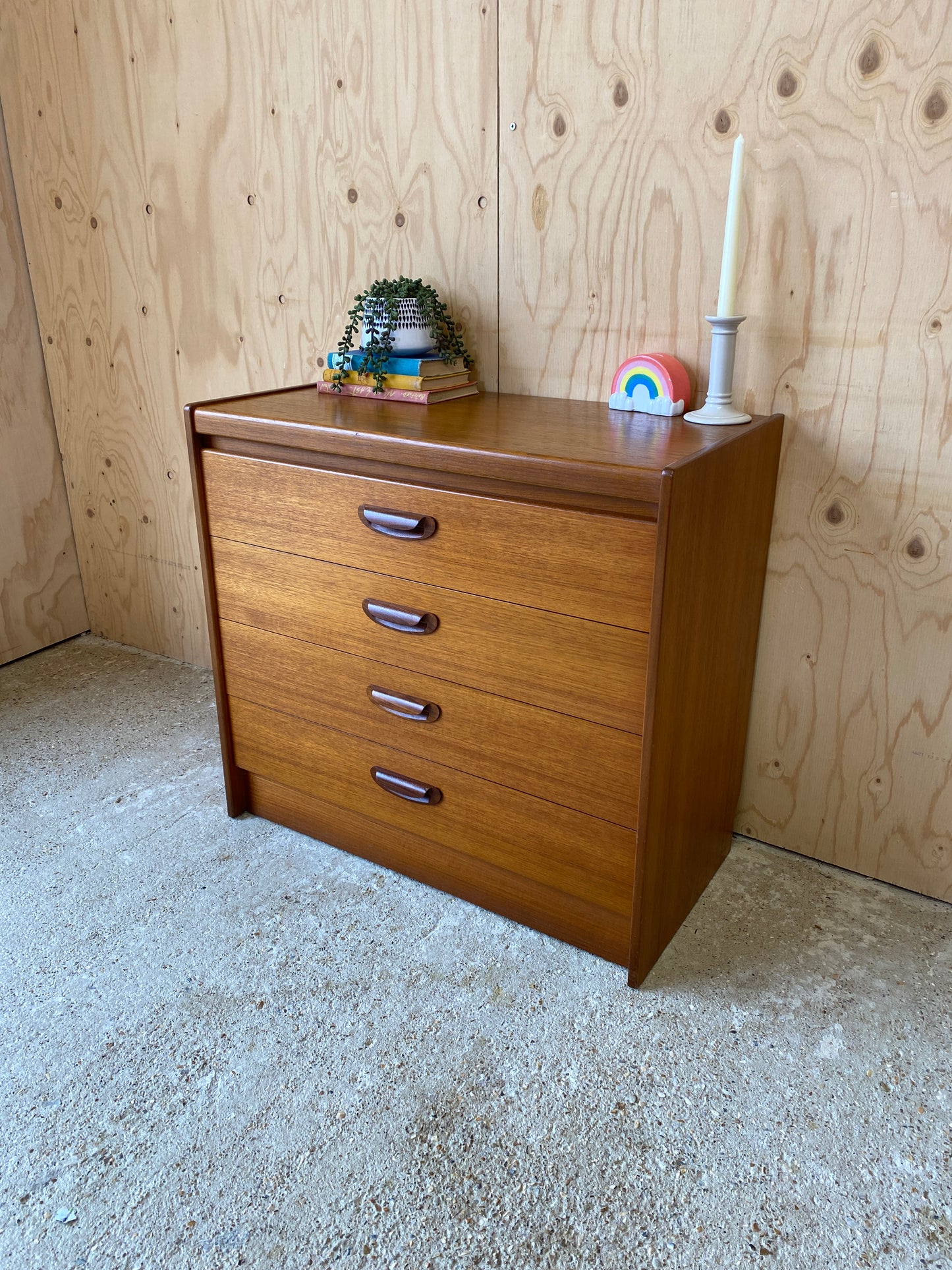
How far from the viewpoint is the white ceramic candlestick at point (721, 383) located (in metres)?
1.41

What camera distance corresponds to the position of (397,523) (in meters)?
1.40

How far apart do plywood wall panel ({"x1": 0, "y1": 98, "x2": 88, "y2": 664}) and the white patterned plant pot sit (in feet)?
3.87

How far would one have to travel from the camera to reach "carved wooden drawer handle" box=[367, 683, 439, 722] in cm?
150

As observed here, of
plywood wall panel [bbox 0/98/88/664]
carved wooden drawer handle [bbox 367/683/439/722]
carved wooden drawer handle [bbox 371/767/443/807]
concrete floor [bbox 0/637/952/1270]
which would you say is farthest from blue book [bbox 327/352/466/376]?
plywood wall panel [bbox 0/98/88/664]

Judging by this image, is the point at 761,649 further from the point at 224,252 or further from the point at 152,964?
the point at 224,252

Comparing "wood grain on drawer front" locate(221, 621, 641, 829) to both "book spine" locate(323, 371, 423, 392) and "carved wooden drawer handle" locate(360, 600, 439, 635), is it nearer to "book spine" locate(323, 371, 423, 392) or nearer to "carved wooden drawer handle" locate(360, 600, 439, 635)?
"carved wooden drawer handle" locate(360, 600, 439, 635)

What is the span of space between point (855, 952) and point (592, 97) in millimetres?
1453

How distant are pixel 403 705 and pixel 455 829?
23cm

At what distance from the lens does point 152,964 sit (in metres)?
1.47

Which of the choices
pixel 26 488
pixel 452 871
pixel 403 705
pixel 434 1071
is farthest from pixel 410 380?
pixel 26 488

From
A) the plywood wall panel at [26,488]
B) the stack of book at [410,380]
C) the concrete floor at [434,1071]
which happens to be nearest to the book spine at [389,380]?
the stack of book at [410,380]

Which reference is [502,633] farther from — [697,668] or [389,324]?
[389,324]

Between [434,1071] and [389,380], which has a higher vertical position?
[389,380]

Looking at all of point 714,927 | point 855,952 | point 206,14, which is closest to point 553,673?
point 714,927
